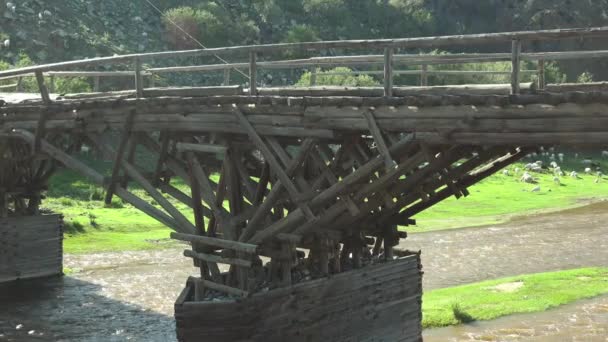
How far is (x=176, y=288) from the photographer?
2670 cm

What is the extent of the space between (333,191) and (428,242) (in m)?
21.8

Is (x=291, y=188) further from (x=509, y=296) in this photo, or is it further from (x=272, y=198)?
(x=509, y=296)

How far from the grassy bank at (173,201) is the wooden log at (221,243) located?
53.2 feet

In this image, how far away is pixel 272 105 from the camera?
16188 mm

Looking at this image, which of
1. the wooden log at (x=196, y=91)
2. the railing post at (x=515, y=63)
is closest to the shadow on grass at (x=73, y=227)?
the wooden log at (x=196, y=91)

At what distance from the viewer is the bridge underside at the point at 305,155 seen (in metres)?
13.0

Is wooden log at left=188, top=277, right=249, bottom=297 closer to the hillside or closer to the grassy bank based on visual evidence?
the grassy bank

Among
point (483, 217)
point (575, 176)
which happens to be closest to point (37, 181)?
point (483, 217)

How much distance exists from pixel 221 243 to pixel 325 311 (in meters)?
2.64

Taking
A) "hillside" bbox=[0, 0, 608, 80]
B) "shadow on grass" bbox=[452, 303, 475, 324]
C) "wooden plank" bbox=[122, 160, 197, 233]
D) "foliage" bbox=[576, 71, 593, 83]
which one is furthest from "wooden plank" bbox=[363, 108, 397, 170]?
"foliage" bbox=[576, 71, 593, 83]

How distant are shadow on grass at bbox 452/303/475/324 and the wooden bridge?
11.1 feet

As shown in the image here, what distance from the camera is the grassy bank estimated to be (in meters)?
35.3

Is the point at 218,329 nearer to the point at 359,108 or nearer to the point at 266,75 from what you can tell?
the point at 359,108

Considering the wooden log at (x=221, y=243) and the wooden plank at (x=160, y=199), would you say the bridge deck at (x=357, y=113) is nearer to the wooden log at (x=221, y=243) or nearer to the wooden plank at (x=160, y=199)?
the wooden plank at (x=160, y=199)
